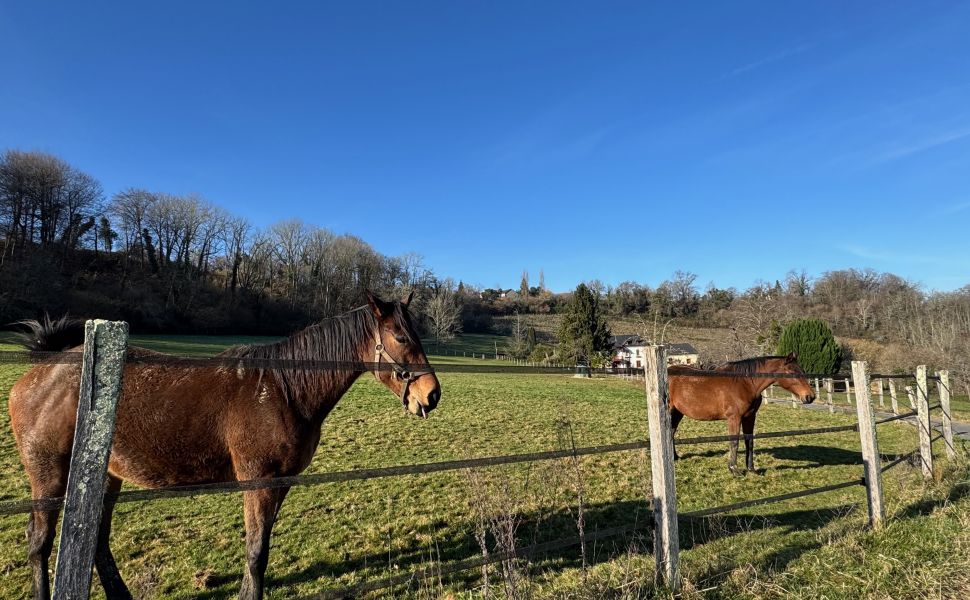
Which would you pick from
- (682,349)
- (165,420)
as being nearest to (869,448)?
(165,420)

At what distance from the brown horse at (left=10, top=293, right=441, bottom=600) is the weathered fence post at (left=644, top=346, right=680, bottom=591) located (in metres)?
1.56

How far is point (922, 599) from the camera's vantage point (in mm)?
2846

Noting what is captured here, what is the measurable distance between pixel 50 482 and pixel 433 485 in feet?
15.6

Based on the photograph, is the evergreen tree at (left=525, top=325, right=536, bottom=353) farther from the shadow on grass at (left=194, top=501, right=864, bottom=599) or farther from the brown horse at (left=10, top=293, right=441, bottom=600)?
the brown horse at (left=10, top=293, right=441, bottom=600)

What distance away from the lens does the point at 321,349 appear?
351 centimetres

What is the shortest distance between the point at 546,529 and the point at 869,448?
348 centimetres

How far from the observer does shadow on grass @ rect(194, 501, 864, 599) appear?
12.7 ft

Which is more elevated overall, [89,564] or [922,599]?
[89,564]

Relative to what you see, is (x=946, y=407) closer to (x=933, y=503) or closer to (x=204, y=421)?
(x=933, y=503)

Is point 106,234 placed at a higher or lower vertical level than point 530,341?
higher

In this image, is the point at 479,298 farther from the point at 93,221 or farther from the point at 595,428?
the point at 595,428

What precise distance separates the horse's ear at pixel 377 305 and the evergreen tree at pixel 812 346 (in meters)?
31.6

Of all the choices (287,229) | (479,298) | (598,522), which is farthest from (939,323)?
(287,229)

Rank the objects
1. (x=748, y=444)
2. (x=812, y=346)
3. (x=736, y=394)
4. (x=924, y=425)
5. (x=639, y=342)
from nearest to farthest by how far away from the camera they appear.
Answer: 1. (x=924, y=425)
2. (x=748, y=444)
3. (x=736, y=394)
4. (x=812, y=346)
5. (x=639, y=342)
